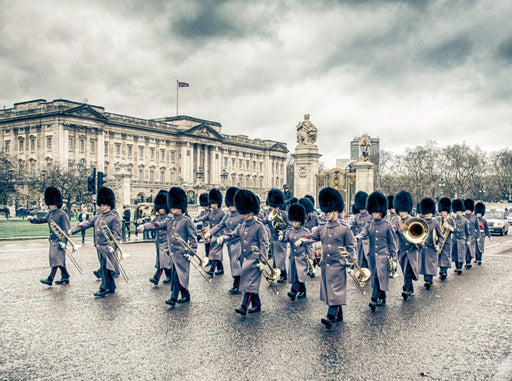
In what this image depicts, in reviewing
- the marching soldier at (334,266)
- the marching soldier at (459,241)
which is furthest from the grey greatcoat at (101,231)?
the marching soldier at (459,241)

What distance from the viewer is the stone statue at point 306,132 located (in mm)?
29756

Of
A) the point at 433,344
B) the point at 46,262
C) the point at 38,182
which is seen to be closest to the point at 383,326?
the point at 433,344

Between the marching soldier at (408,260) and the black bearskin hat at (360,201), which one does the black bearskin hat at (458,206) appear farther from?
the marching soldier at (408,260)

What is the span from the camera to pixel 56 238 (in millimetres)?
10602

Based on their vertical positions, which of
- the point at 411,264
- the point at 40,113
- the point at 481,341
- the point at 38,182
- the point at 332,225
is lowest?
the point at 481,341

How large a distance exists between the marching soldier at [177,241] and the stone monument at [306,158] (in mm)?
20802

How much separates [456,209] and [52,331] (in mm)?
11648

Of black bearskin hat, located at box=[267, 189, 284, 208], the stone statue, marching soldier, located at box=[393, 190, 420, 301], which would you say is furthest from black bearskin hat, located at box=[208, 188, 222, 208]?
the stone statue

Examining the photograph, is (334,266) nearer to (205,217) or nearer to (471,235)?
(205,217)

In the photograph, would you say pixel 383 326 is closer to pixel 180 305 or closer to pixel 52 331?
pixel 180 305

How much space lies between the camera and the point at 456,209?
14625 millimetres

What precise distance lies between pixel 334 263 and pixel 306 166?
887 inches

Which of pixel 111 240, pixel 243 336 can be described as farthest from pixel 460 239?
pixel 111 240

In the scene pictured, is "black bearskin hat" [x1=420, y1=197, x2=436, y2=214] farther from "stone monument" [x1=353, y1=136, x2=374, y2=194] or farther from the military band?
"stone monument" [x1=353, y1=136, x2=374, y2=194]
